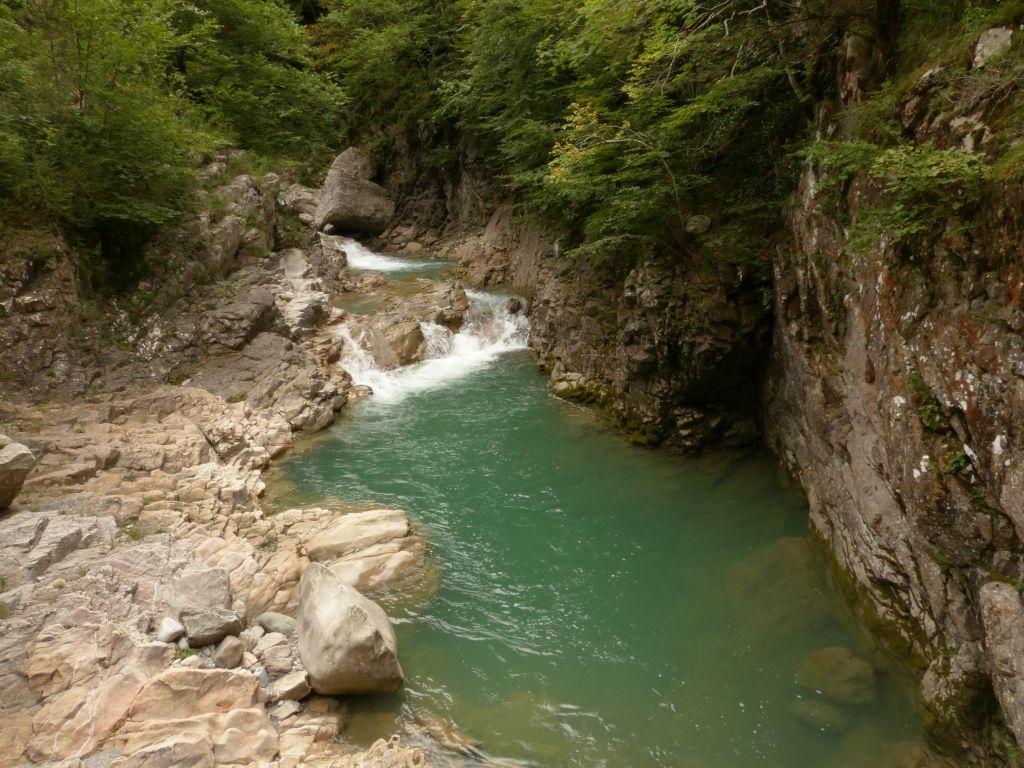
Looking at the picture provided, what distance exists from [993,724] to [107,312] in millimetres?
16625

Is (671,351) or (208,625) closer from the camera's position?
(208,625)

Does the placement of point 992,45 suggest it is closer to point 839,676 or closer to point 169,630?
point 839,676

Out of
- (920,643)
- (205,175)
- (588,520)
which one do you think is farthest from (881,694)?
(205,175)

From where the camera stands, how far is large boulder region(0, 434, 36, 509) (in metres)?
7.79

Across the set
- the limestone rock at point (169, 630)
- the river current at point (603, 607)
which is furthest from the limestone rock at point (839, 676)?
the limestone rock at point (169, 630)

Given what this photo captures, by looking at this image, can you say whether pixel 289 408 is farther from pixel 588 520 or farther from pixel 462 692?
pixel 462 692

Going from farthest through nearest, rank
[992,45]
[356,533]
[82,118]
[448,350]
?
1. [448,350]
2. [82,118]
3. [356,533]
4. [992,45]

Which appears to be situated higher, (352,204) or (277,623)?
(352,204)

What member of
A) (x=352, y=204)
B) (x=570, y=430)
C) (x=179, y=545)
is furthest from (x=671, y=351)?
(x=352, y=204)

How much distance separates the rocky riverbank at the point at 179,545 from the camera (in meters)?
5.94

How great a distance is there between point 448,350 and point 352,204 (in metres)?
11.7

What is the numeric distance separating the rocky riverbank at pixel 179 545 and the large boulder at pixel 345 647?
0.02 m

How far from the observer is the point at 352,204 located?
1022 inches

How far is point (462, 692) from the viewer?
23.2 feet
